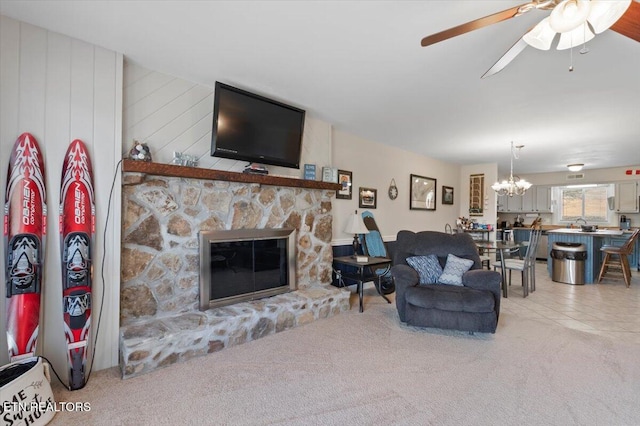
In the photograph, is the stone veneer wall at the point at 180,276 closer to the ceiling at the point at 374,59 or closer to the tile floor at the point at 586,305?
the ceiling at the point at 374,59

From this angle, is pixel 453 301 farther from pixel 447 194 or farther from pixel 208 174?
pixel 447 194

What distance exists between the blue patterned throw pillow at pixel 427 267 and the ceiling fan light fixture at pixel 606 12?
245 centimetres

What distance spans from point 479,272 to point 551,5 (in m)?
2.36

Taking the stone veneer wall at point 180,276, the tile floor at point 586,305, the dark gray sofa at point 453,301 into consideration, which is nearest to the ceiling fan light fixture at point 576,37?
the dark gray sofa at point 453,301

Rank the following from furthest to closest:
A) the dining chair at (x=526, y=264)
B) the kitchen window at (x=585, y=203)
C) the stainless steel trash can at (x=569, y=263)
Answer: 1. the kitchen window at (x=585, y=203)
2. the stainless steel trash can at (x=569, y=263)
3. the dining chair at (x=526, y=264)

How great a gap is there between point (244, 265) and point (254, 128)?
1.39m

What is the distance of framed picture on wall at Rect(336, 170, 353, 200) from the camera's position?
4344mm

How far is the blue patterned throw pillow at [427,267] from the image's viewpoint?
130 inches

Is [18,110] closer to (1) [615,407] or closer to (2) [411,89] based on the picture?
(2) [411,89]

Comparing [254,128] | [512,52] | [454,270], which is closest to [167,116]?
[254,128]

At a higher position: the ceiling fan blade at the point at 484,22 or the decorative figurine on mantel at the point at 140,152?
the ceiling fan blade at the point at 484,22

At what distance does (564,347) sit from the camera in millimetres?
2656

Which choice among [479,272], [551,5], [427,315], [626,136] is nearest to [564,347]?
[479,272]

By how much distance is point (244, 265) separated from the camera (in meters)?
3.10
